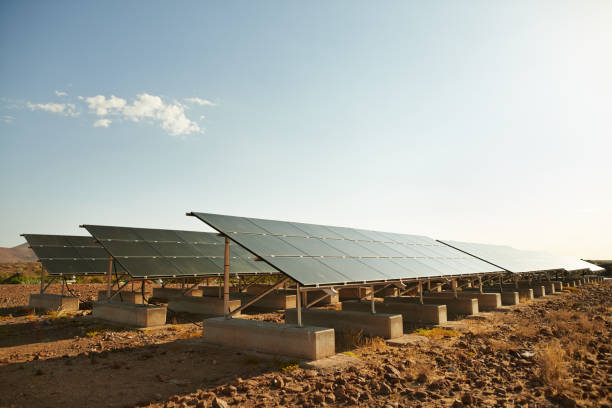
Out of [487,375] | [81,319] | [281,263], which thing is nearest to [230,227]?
[281,263]

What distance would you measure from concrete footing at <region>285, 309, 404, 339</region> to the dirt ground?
94cm

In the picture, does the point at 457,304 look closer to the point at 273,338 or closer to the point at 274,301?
the point at 274,301

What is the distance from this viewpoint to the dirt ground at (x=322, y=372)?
8430 mm

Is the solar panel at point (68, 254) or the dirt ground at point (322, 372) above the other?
the solar panel at point (68, 254)

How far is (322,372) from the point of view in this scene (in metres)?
10.1

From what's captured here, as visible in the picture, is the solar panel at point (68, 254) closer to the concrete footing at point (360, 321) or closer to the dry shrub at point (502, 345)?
the concrete footing at point (360, 321)

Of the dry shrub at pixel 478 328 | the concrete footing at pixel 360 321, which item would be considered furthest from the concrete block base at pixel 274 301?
the dry shrub at pixel 478 328

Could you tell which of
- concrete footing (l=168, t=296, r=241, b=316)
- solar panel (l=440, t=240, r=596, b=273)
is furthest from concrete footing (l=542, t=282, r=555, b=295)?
concrete footing (l=168, t=296, r=241, b=316)

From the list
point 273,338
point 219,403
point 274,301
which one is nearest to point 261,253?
point 273,338

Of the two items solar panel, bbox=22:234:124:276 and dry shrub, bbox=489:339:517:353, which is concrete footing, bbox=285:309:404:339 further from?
→ solar panel, bbox=22:234:124:276

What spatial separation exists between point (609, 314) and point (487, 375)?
16.2 metres

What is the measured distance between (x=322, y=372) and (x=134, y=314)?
1203 cm

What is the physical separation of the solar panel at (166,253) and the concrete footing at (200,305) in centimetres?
218

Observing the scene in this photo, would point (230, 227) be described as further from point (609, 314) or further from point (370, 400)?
point (609, 314)
